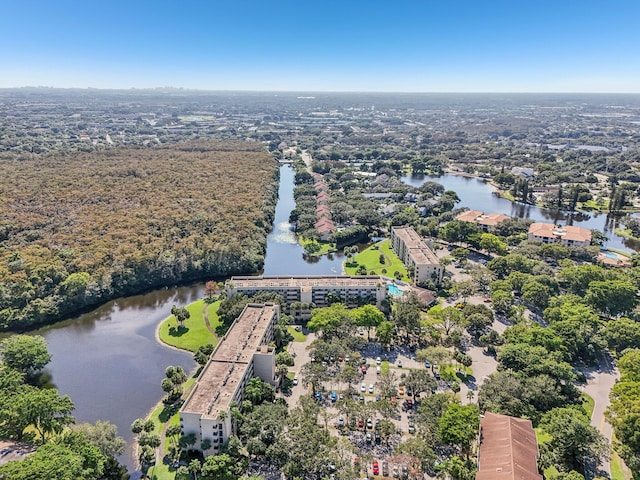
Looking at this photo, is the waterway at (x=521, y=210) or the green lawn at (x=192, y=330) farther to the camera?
the waterway at (x=521, y=210)

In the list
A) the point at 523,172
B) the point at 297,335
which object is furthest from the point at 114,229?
the point at 523,172

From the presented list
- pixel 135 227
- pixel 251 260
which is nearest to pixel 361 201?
pixel 251 260

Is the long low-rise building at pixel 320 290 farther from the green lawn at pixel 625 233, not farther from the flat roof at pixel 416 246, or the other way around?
the green lawn at pixel 625 233

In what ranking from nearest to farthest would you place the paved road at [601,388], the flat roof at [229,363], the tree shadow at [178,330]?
the flat roof at [229,363] < the paved road at [601,388] < the tree shadow at [178,330]

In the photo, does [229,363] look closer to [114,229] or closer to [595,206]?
[114,229]

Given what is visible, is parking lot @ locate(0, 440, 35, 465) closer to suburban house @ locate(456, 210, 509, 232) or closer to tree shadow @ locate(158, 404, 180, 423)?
tree shadow @ locate(158, 404, 180, 423)

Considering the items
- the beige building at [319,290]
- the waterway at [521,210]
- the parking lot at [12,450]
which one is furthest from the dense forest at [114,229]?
the waterway at [521,210]

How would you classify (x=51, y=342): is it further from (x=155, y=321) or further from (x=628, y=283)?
(x=628, y=283)
